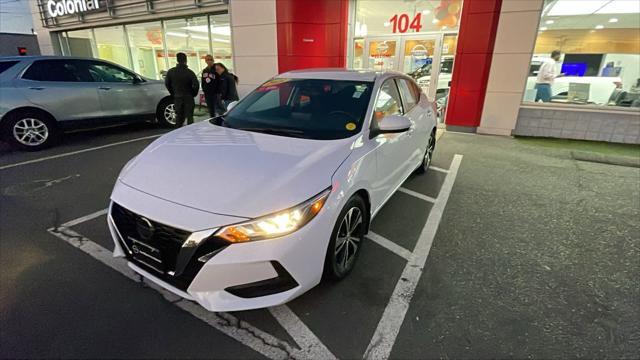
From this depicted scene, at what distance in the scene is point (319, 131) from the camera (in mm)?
2730

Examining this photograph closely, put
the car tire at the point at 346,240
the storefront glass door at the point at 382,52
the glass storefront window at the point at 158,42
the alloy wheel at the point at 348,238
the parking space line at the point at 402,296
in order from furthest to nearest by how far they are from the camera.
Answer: the glass storefront window at the point at 158,42
the storefront glass door at the point at 382,52
the alloy wheel at the point at 348,238
the car tire at the point at 346,240
the parking space line at the point at 402,296

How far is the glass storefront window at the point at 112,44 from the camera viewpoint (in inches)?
550

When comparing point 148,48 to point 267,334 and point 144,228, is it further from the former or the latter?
point 267,334

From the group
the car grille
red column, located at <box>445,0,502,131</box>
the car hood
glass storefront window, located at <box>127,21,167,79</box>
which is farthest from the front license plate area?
glass storefront window, located at <box>127,21,167,79</box>

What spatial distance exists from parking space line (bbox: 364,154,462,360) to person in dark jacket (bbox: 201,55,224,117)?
5896 millimetres

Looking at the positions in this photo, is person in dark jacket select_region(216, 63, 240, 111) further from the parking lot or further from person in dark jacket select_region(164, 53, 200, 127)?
the parking lot

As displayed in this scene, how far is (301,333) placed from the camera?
2.07 metres

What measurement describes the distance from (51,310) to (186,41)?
12.3 m

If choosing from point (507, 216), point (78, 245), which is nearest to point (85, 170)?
point (78, 245)

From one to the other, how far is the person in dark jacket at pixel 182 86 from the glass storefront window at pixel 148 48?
24.3 ft

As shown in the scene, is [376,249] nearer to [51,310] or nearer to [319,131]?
[319,131]

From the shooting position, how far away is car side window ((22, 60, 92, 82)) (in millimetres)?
5796

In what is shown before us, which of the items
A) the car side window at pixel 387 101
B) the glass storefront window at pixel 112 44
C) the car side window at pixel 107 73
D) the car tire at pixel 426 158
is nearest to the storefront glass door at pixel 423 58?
the car tire at pixel 426 158

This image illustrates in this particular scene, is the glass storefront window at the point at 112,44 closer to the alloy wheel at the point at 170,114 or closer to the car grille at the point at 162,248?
the alloy wheel at the point at 170,114
